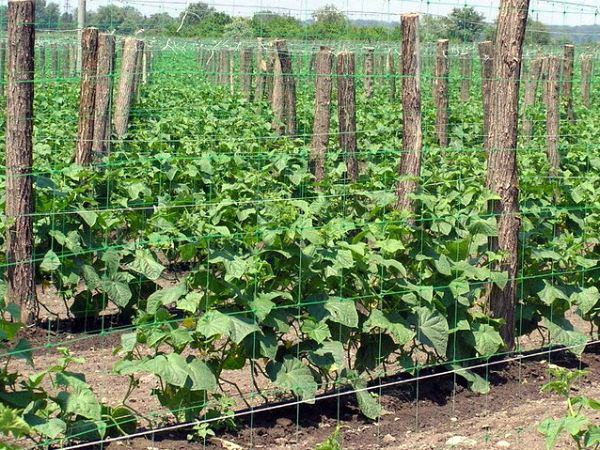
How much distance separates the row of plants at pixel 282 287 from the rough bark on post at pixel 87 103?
15.5 inches

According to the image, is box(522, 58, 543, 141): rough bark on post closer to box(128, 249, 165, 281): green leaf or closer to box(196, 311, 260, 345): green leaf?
box(128, 249, 165, 281): green leaf

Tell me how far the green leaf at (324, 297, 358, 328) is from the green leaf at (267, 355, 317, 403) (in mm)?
308

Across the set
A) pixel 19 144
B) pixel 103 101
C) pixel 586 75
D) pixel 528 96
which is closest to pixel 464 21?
pixel 103 101

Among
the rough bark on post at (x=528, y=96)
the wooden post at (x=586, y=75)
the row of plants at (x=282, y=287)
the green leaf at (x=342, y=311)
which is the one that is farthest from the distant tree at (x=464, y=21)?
the green leaf at (x=342, y=311)

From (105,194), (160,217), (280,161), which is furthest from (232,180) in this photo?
(160,217)

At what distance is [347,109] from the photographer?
1245cm

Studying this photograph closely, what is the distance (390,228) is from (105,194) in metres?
2.70

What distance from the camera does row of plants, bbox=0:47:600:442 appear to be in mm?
4949

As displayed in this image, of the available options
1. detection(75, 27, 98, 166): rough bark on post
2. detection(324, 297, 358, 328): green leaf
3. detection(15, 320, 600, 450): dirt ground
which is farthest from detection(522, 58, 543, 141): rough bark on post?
detection(324, 297, 358, 328): green leaf

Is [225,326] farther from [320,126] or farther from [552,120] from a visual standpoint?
[552,120]

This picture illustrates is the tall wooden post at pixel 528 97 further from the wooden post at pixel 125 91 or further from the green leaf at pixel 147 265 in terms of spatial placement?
the green leaf at pixel 147 265

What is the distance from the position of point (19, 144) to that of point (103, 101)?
12.5ft

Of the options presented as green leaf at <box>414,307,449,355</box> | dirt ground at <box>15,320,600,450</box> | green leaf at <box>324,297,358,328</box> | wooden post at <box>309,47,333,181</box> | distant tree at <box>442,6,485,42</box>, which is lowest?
dirt ground at <box>15,320,600,450</box>

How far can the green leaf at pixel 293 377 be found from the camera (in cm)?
531
